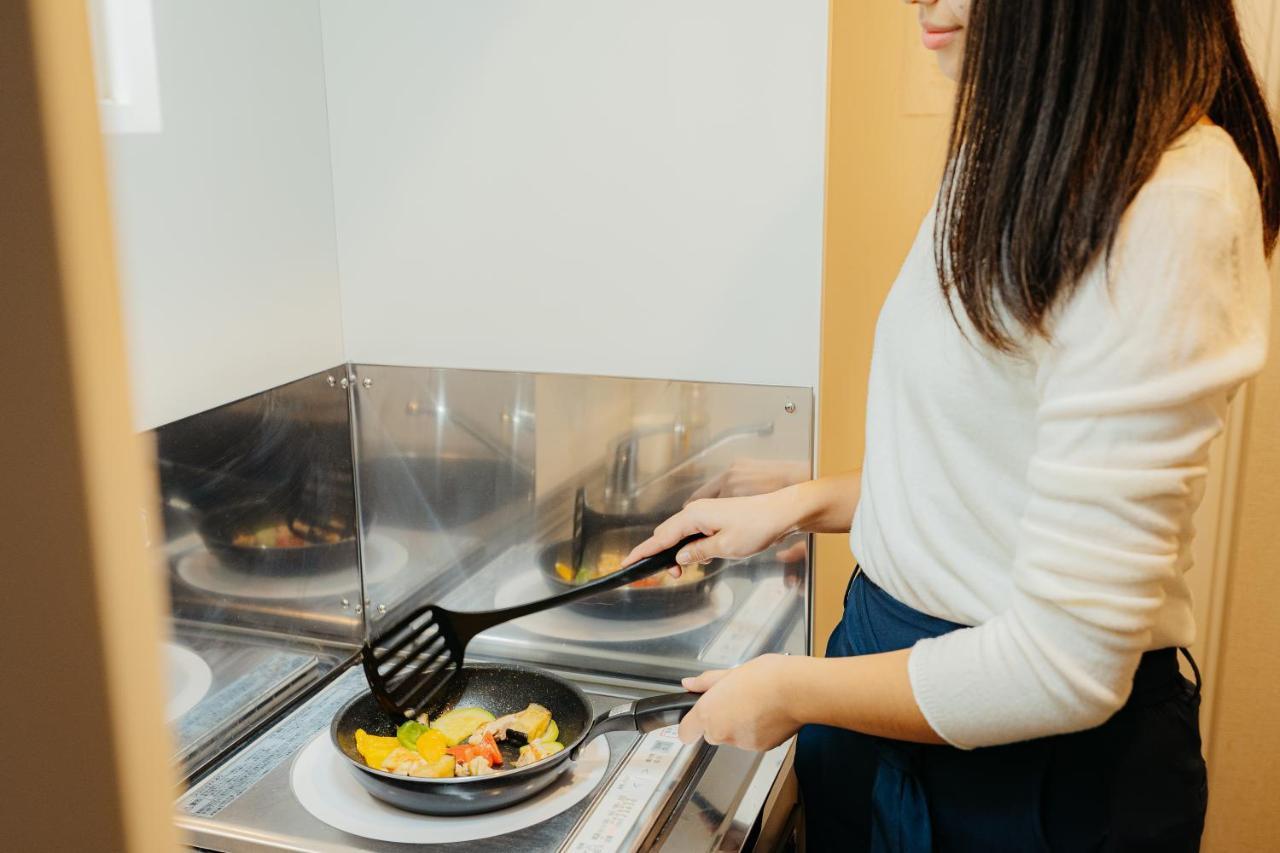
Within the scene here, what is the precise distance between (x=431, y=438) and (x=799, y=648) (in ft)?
1.61

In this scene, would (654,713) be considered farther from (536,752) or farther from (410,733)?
(410,733)

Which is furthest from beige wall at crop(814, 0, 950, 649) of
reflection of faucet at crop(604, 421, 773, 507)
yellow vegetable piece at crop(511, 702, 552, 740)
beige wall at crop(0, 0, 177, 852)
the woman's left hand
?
beige wall at crop(0, 0, 177, 852)

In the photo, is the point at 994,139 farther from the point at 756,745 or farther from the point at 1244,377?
the point at 756,745

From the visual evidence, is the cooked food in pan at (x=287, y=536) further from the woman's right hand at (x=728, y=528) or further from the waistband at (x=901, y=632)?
the waistband at (x=901, y=632)

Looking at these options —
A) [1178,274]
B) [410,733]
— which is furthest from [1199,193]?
[410,733]

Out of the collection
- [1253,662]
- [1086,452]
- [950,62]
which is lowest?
[1253,662]

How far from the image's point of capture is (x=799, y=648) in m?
1.30

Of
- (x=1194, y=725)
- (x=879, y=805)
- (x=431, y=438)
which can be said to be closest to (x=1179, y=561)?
(x=1194, y=725)

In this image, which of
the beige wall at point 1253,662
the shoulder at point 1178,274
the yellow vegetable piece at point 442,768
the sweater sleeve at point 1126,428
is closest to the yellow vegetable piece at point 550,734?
the yellow vegetable piece at point 442,768

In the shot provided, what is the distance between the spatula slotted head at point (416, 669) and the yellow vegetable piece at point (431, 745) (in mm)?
39

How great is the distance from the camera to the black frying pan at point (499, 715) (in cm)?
104

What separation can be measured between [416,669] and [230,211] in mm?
507

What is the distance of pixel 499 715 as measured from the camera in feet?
4.10

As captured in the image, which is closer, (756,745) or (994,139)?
(994,139)
